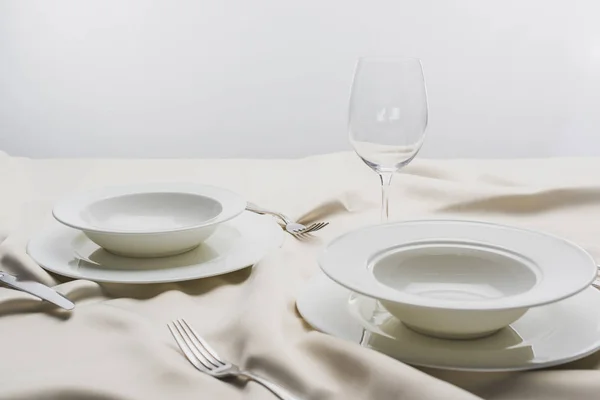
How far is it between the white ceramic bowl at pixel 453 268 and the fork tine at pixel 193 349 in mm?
121

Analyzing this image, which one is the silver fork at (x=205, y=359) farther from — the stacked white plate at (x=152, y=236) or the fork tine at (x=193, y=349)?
the stacked white plate at (x=152, y=236)

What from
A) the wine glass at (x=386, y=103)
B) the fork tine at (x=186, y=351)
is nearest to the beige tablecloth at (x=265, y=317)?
the fork tine at (x=186, y=351)

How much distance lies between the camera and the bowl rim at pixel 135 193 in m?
0.83

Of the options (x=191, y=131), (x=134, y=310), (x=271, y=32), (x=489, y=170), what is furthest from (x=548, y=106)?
(x=134, y=310)

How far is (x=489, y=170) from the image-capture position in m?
1.33

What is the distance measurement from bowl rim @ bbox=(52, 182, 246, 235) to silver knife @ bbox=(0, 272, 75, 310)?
0.10 metres

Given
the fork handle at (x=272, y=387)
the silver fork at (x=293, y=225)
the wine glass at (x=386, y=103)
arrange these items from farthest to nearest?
the silver fork at (x=293, y=225) < the wine glass at (x=386, y=103) < the fork handle at (x=272, y=387)

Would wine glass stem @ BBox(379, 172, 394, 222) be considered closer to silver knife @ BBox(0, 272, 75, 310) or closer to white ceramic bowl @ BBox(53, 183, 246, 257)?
white ceramic bowl @ BBox(53, 183, 246, 257)

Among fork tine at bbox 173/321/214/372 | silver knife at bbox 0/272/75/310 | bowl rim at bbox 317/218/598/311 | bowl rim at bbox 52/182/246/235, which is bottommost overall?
silver knife at bbox 0/272/75/310

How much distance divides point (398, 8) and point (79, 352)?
2.38 m

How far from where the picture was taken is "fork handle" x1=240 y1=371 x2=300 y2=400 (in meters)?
0.56

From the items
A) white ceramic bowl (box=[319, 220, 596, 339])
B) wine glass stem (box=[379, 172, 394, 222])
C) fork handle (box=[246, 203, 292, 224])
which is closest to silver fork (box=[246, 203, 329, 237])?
fork handle (box=[246, 203, 292, 224])

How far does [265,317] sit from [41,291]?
225 millimetres

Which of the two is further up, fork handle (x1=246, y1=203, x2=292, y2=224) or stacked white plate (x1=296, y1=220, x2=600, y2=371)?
stacked white plate (x1=296, y1=220, x2=600, y2=371)
